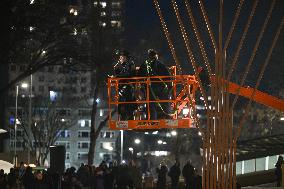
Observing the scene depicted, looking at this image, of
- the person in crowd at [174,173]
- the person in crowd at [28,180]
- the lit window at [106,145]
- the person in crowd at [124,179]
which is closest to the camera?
the person in crowd at [28,180]

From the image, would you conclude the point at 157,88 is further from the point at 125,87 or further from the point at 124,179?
the point at 124,179

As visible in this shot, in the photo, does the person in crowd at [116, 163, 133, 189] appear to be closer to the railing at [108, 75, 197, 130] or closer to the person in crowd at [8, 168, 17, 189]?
the person in crowd at [8, 168, 17, 189]

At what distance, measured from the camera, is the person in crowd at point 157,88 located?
41.6 feet

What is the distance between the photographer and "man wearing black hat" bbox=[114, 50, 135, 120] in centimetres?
1306

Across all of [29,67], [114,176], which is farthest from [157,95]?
[29,67]

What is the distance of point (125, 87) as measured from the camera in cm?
1315

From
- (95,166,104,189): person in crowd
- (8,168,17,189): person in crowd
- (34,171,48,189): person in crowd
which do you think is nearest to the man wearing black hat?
(34,171,48,189): person in crowd

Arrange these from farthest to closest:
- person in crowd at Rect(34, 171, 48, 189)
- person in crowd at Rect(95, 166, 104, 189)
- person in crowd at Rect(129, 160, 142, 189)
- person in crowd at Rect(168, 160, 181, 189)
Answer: person in crowd at Rect(129, 160, 142, 189) → person in crowd at Rect(168, 160, 181, 189) → person in crowd at Rect(95, 166, 104, 189) → person in crowd at Rect(34, 171, 48, 189)

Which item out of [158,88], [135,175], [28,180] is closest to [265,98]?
[158,88]

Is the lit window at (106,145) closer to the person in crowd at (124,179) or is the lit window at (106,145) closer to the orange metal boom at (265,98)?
the person in crowd at (124,179)

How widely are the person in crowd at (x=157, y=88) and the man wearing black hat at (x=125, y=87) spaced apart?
347 mm

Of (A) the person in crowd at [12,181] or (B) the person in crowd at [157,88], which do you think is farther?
(A) the person in crowd at [12,181]

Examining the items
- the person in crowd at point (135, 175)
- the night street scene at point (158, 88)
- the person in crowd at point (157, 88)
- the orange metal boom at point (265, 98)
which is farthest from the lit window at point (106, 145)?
the orange metal boom at point (265, 98)

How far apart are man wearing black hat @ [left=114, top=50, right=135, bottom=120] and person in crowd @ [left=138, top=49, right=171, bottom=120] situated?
347mm
